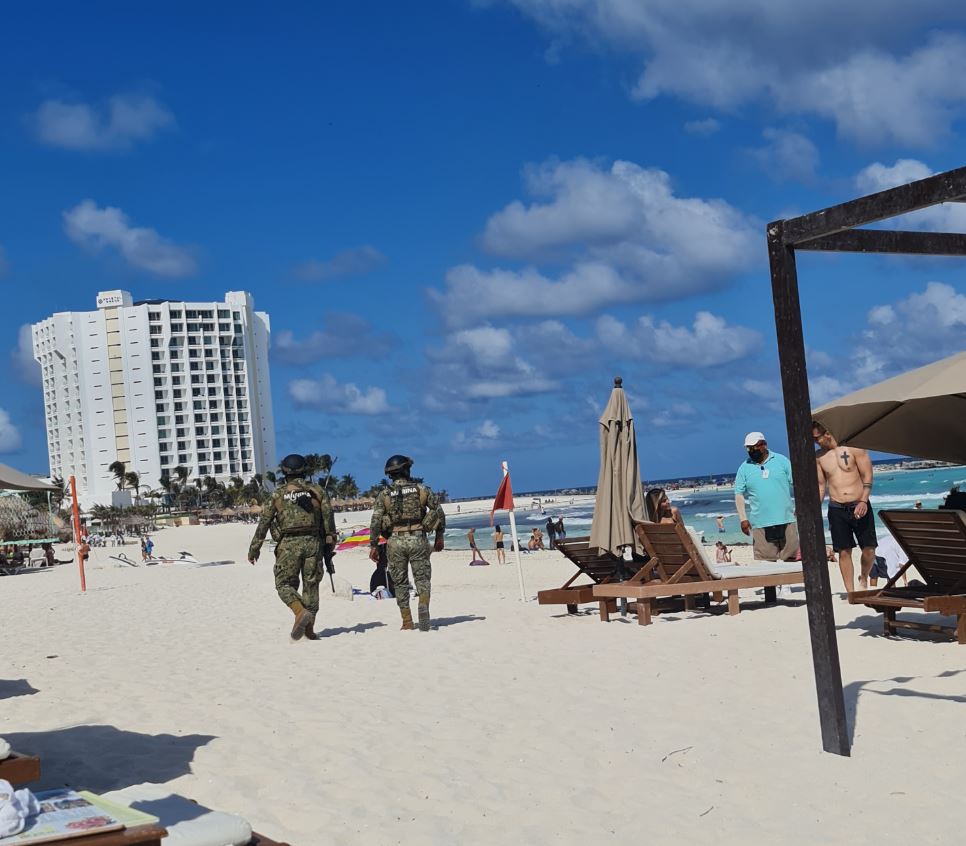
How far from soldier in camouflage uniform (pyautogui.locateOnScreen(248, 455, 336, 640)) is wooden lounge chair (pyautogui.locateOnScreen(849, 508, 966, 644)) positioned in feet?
14.6

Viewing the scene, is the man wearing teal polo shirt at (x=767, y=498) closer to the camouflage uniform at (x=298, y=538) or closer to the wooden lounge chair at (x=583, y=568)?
the wooden lounge chair at (x=583, y=568)

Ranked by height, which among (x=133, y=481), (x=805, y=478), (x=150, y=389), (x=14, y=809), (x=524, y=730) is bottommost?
(x=524, y=730)

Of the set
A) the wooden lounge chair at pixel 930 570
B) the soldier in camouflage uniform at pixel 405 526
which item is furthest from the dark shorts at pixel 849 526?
the soldier in camouflage uniform at pixel 405 526

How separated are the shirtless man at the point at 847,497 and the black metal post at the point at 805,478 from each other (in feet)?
14.8

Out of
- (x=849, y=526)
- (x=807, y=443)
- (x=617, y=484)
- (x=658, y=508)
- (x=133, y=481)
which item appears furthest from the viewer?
(x=133, y=481)

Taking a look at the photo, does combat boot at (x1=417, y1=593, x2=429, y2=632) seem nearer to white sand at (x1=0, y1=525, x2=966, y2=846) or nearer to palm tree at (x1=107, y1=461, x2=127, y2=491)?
white sand at (x1=0, y1=525, x2=966, y2=846)

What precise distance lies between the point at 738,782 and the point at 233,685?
11.9 feet

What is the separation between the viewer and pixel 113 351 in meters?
127

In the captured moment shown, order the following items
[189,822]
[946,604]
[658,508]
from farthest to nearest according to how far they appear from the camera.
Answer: [658,508] < [946,604] < [189,822]

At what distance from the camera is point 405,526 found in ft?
31.2

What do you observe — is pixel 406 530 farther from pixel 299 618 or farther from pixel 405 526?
pixel 299 618

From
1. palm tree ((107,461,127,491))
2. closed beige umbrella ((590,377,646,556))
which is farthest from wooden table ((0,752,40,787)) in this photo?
palm tree ((107,461,127,491))

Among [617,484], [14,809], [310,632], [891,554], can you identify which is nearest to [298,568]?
[310,632]

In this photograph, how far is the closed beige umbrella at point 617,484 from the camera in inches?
382
